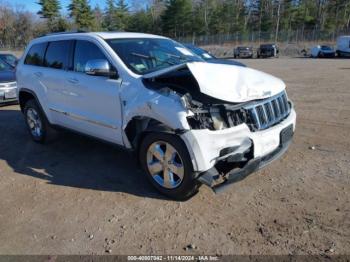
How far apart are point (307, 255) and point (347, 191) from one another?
141cm

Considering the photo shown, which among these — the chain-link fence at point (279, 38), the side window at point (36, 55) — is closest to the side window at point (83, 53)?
the side window at point (36, 55)

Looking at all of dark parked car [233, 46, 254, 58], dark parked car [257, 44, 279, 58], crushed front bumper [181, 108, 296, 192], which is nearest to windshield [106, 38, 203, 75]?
crushed front bumper [181, 108, 296, 192]

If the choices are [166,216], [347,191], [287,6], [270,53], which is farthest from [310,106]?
[287,6]

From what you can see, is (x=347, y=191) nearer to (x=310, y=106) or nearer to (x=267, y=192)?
(x=267, y=192)

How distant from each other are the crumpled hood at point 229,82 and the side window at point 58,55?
73.5 inches

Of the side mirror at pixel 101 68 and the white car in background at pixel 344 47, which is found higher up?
the side mirror at pixel 101 68

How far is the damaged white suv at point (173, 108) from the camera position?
3445mm

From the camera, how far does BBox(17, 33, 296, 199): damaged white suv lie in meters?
3.45

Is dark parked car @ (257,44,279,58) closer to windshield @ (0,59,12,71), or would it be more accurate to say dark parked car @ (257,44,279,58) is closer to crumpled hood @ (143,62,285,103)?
windshield @ (0,59,12,71)

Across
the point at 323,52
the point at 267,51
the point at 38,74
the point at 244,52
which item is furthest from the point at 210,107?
the point at 244,52

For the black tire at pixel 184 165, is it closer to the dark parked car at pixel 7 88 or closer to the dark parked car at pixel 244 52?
the dark parked car at pixel 7 88

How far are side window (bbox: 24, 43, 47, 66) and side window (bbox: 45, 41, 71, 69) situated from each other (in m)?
0.21

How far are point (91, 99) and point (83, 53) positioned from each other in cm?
77

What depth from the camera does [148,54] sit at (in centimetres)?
463
